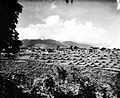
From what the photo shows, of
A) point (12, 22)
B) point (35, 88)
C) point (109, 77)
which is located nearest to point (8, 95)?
point (35, 88)

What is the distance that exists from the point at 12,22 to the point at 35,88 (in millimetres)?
4663

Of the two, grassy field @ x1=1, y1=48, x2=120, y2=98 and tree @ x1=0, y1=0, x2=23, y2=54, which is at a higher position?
A: tree @ x1=0, y1=0, x2=23, y2=54

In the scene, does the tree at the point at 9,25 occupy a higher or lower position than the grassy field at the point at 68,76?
higher

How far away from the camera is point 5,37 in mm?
13445

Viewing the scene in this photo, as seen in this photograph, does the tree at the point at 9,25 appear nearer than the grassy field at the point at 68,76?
Yes

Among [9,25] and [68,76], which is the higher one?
[9,25]

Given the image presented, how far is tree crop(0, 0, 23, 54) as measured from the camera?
43.1 feet

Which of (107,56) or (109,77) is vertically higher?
(107,56)

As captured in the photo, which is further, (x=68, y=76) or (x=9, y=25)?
(x=68, y=76)

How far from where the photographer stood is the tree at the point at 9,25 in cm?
1314

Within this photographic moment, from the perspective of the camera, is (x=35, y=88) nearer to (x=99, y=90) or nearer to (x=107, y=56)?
(x=99, y=90)

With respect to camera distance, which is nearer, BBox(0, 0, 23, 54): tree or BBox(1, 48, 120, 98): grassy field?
BBox(0, 0, 23, 54): tree

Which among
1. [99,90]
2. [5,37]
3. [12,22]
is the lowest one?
[99,90]

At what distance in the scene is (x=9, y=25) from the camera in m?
13.6
